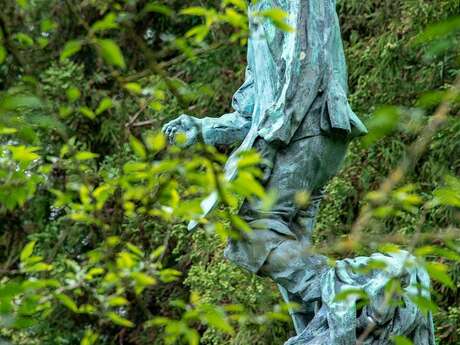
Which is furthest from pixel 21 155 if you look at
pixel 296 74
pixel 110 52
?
pixel 296 74

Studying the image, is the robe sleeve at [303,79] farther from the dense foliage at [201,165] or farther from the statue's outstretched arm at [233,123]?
the dense foliage at [201,165]

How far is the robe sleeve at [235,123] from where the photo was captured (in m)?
6.59

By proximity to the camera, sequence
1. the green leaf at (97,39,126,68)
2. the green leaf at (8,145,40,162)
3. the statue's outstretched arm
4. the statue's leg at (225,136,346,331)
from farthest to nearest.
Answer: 1. the statue's outstretched arm
2. the statue's leg at (225,136,346,331)
3. the green leaf at (8,145,40,162)
4. the green leaf at (97,39,126,68)

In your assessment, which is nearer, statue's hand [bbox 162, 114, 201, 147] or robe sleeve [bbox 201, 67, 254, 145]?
statue's hand [bbox 162, 114, 201, 147]

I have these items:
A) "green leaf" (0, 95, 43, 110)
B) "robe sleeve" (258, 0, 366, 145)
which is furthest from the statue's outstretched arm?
"green leaf" (0, 95, 43, 110)

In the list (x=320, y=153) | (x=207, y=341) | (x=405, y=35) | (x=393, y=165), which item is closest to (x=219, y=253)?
(x=207, y=341)

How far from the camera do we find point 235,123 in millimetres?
6680

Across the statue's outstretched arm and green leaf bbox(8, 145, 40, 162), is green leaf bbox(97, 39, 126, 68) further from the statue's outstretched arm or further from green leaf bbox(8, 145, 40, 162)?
the statue's outstretched arm

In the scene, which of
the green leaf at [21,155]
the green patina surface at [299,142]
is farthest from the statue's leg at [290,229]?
the green leaf at [21,155]

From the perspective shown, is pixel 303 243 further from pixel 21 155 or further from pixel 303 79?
pixel 21 155

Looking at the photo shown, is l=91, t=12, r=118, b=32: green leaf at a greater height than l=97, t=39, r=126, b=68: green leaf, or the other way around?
l=97, t=39, r=126, b=68: green leaf

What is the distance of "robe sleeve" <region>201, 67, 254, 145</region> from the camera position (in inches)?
259

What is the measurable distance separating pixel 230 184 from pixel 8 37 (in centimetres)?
73

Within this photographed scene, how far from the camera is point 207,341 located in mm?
11477
